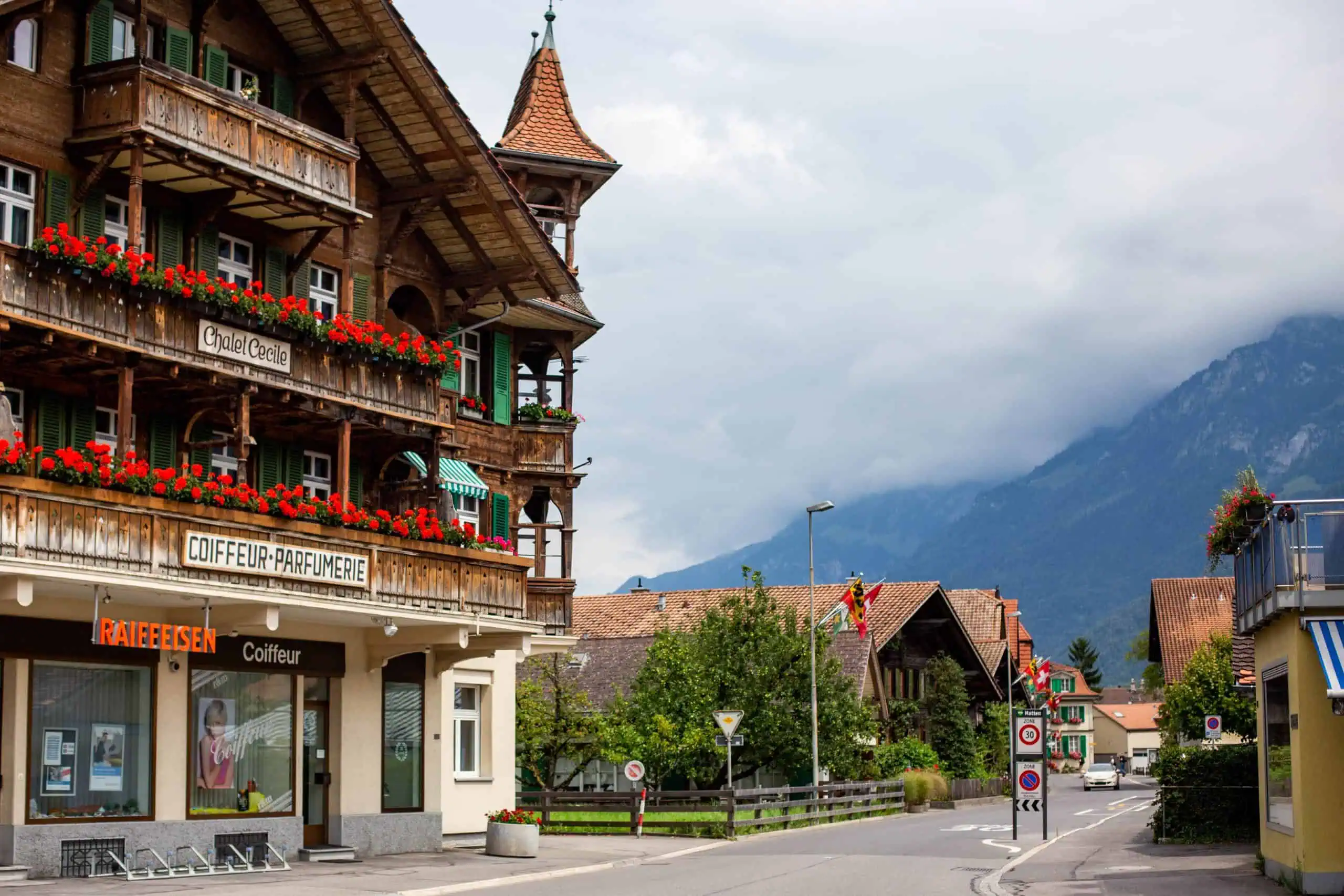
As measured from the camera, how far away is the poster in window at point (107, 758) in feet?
81.6

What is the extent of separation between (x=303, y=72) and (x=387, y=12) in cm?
191

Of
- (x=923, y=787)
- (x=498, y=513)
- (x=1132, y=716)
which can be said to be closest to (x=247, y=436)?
(x=498, y=513)

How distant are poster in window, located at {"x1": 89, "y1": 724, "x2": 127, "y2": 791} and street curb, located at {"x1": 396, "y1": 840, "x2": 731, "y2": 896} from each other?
4.81m

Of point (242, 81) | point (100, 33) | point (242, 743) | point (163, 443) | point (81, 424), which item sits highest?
point (242, 81)

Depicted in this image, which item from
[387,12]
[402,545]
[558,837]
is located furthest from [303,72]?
[558,837]

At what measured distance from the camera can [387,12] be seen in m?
30.2

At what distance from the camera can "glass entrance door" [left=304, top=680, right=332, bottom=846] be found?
29.6 m

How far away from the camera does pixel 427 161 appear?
32.8 m

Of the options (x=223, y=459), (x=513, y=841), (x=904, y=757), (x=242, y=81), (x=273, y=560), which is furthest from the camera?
(x=904, y=757)

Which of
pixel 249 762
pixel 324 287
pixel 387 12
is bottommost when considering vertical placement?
pixel 249 762

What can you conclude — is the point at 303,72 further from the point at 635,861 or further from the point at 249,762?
the point at 635,861

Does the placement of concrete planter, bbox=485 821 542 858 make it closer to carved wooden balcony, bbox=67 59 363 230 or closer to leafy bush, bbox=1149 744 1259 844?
carved wooden balcony, bbox=67 59 363 230

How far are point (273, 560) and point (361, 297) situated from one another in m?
7.62

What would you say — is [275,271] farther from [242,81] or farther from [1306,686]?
[1306,686]
